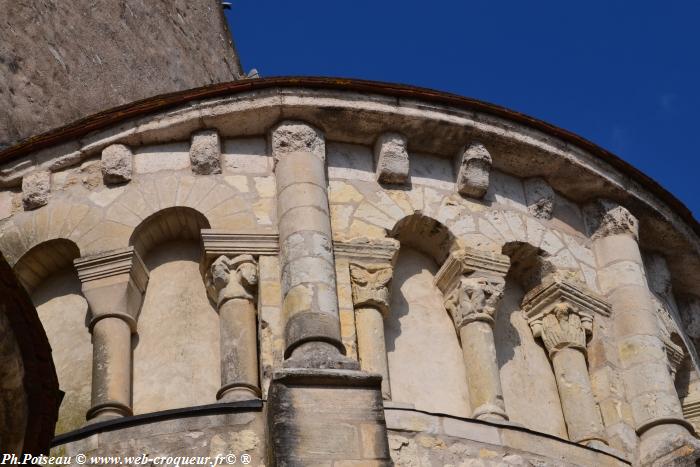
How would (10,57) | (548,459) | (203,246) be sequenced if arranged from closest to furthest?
(548,459)
(203,246)
(10,57)

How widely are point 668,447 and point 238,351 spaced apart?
3.13 metres

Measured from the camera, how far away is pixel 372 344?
11.4 metres

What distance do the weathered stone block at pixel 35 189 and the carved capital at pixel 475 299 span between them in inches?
122

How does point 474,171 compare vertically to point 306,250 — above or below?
above

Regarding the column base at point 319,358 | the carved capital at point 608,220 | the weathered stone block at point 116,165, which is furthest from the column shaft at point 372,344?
the carved capital at point 608,220

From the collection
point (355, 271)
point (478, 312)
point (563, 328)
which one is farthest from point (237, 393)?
point (563, 328)

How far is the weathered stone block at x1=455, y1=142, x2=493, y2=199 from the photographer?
12.6 meters

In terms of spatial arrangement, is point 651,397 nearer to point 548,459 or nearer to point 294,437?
point 548,459

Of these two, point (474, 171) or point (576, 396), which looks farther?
point (474, 171)

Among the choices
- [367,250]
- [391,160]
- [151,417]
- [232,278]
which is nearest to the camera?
[151,417]

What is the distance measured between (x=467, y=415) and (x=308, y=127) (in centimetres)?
247

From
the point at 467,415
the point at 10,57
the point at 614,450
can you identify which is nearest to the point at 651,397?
the point at 614,450

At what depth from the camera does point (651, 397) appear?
1205cm

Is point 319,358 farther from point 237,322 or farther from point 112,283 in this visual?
point 112,283
